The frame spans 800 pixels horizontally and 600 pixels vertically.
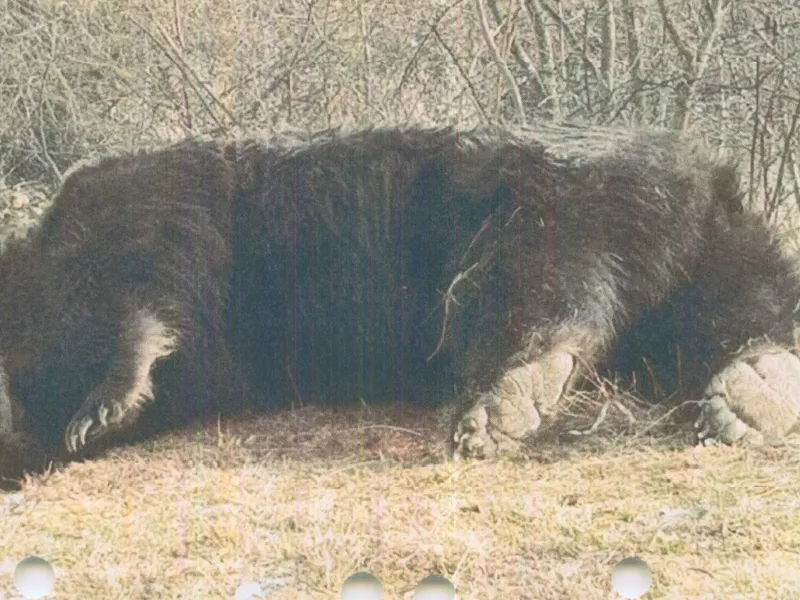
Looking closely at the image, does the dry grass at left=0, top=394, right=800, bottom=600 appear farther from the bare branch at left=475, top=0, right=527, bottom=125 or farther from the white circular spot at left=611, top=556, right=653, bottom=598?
the bare branch at left=475, top=0, right=527, bottom=125

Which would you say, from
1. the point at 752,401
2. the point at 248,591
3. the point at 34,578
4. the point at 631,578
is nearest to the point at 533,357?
the point at 752,401

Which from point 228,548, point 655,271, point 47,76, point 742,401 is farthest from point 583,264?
point 47,76

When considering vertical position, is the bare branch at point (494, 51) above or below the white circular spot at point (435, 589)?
above

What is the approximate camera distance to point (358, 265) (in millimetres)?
3777

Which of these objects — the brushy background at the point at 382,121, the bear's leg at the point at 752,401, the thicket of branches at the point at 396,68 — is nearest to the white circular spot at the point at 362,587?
the brushy background at the point at 382,121

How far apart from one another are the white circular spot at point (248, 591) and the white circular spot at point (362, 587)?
0.19 meters

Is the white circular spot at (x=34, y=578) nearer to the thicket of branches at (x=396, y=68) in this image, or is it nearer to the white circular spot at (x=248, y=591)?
the white circular spot at (x=248, y=591)

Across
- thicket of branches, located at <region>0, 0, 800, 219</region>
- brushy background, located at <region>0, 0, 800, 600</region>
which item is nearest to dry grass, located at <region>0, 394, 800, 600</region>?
brushy background, located at <region>0, 0, 800, 600</region>

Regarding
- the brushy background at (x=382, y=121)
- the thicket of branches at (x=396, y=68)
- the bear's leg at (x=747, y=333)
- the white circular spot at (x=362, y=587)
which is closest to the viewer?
the white circular spot at (x=362, y=587)

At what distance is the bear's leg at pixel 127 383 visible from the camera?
3555mm

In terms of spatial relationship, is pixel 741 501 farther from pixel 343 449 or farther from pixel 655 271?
pixel 343 449

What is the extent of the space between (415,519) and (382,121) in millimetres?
1114

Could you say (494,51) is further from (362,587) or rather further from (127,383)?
(362,587)

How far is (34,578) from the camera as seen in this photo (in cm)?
301
